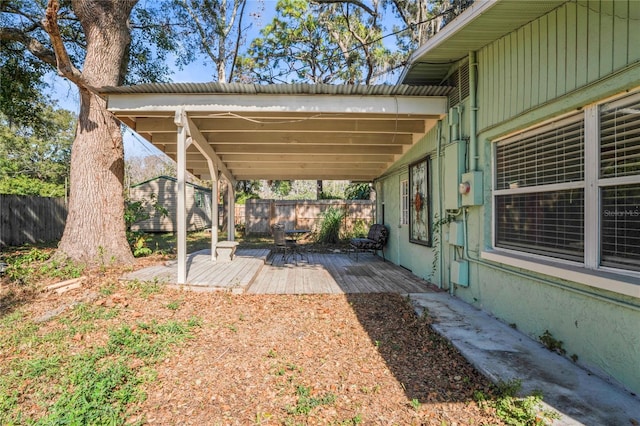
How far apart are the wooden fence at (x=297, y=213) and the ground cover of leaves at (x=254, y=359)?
29.0ft

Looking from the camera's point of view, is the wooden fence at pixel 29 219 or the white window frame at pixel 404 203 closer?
the white window frame at pixel 404 203

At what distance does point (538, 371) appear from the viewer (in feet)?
8.25

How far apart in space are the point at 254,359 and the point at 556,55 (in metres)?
3.84

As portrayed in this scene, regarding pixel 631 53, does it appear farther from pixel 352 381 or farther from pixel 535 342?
pixel 352 381

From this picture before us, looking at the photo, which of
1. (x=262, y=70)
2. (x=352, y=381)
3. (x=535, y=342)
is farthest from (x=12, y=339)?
(x=262, y=70)

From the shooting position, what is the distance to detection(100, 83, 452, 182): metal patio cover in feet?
15.4

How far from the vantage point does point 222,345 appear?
126 inches

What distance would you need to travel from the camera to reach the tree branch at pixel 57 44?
4.01 metres

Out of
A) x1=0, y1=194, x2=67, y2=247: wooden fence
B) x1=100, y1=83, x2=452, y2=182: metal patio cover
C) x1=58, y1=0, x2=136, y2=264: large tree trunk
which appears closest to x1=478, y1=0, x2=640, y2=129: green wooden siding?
x1=100, y1=83, x2=452, y2=182: metal patio cover

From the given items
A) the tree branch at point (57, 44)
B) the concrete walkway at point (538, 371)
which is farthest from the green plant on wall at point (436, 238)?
the tree branch at point (57, 44)

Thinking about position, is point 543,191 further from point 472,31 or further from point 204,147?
point 204,147

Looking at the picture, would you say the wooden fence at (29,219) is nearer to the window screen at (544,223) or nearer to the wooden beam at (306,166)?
the wooden beam at (306,166)

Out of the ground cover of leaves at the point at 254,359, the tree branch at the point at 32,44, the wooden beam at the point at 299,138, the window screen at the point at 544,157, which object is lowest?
the ground cover of leaves at the point at 254,359

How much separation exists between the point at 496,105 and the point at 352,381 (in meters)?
3.39
